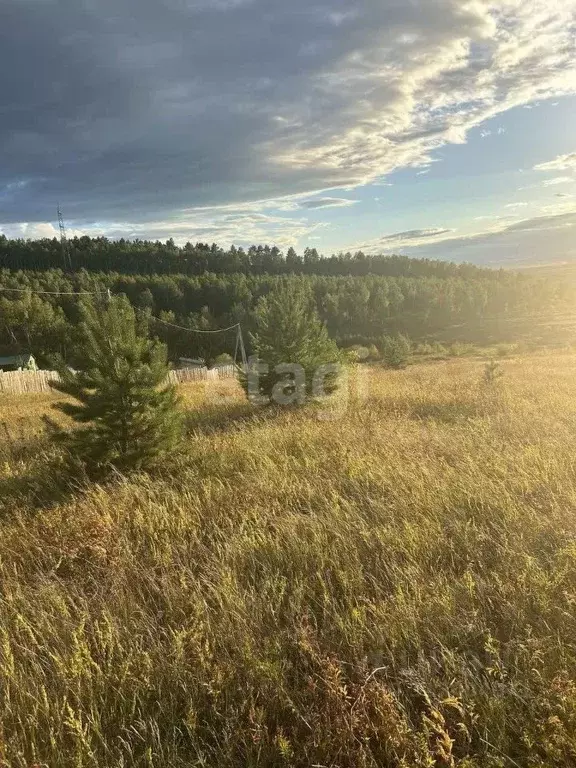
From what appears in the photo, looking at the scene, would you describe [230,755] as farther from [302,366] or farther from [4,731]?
[302,366]

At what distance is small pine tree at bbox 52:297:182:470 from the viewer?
5.94 metres

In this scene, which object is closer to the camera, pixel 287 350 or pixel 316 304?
pixel 287 350

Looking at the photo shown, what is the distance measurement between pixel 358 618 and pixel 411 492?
186 centimetres

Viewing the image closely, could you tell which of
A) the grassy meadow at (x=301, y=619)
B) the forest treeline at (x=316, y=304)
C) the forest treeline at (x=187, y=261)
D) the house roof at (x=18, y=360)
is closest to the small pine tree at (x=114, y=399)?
the grassy meadow at (x=301, y=619)

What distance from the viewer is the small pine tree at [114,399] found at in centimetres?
594

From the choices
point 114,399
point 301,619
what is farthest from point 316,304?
point 301,619

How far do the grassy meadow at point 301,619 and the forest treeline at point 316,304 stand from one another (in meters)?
62.2

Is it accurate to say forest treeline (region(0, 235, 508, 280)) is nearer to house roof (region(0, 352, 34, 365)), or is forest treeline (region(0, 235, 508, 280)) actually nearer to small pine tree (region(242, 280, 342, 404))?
house roof (region(0, 352, 34, 365))

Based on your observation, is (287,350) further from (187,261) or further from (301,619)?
(187,261)

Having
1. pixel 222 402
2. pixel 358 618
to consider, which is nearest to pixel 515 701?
pixel 358 618

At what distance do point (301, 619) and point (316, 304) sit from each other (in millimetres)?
90897

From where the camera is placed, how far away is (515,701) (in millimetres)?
2025

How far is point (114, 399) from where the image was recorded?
19.6ft

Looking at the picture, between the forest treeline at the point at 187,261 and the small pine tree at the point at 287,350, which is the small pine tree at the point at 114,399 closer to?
the small pine tree at the point at 287,350
